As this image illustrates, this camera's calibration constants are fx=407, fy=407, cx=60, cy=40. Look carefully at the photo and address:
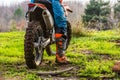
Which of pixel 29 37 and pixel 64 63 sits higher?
pixel 29 37

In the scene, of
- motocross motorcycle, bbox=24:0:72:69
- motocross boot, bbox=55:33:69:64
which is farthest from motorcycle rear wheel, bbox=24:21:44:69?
motocross boot, bbox=55:33:69:64

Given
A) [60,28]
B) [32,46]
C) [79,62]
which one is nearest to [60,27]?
[60,28]

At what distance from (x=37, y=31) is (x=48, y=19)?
35 centimetres

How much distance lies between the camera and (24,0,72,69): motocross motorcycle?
20.8ft

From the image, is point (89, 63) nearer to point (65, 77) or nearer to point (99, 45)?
point (65, 77)

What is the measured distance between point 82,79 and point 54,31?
165 cm

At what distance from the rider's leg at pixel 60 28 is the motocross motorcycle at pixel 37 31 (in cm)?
9

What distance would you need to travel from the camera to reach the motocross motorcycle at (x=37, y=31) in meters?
6.33

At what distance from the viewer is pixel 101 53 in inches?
329

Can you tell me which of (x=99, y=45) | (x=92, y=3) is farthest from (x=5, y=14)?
(x=99, y=45)

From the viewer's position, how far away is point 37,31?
6609 millimetres

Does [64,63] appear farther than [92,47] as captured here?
No

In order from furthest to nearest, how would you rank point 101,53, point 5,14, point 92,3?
1. point 5,14
2. point 92,3
3. point 101,53

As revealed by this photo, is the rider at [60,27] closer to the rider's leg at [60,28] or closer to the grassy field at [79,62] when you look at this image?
the rider's leg at [60,28]
